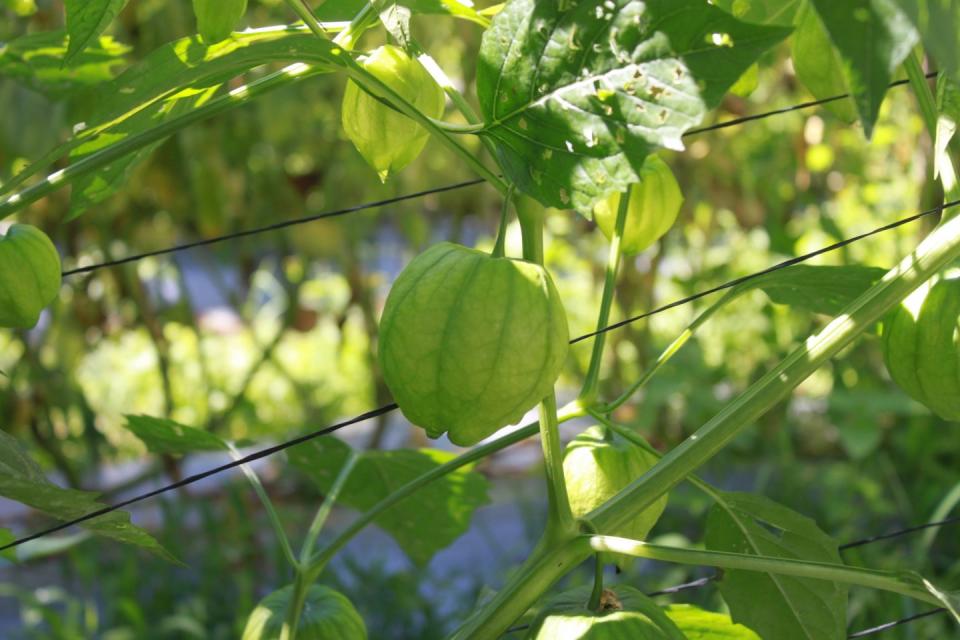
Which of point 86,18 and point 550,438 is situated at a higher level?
point 86,18

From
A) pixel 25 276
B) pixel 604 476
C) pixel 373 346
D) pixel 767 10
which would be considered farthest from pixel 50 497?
pixel 373 346

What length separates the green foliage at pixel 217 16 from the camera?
1.10ft

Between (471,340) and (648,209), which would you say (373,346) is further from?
(471,340)

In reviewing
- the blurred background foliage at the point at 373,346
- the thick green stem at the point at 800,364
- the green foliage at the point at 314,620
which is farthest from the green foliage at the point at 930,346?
the blurred background foliage at the point at 373,346

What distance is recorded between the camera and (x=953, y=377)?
1.21ft

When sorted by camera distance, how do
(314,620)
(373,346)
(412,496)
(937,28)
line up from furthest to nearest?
(373,346)
(412,496)
(314,620)
(937,28)

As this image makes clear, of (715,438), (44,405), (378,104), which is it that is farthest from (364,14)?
(44,405)

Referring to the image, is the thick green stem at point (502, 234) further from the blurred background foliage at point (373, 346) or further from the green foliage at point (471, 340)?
the blurred background foliage at point (373, 346)

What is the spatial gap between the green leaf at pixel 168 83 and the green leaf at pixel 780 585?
0.81ft

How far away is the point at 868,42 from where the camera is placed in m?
0.23

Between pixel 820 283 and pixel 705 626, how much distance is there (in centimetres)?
15

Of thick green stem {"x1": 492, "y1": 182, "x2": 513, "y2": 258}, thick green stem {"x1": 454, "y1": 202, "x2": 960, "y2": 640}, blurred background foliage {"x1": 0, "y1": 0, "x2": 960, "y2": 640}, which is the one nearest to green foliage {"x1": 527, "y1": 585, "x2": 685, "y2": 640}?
thick green stem {"x1": 454, "y1": 202, "x2": 960, "y2": 640}

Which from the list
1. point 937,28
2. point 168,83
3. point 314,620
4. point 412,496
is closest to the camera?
point 937,28

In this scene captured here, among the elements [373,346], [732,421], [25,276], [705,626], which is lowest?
[373,346]
